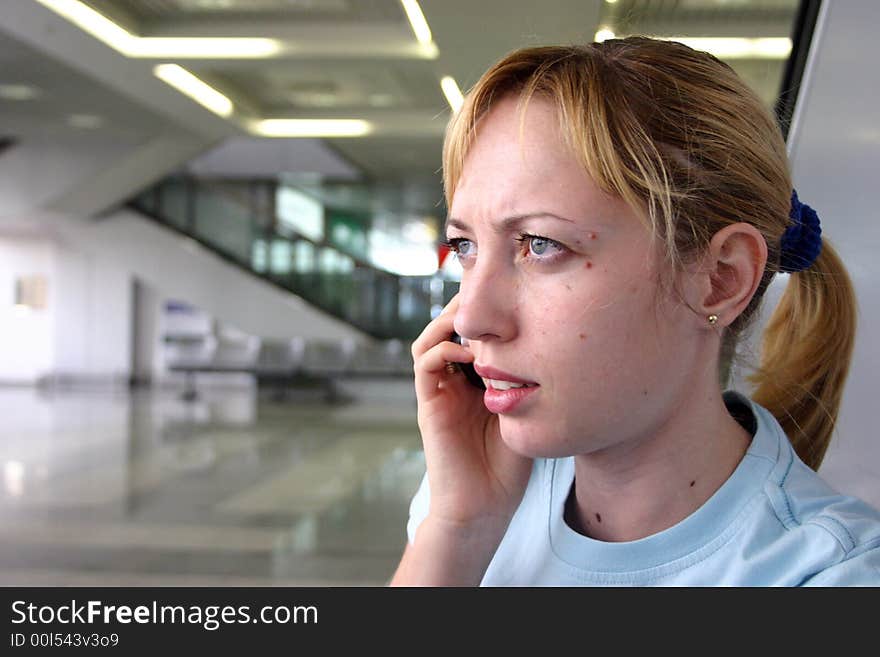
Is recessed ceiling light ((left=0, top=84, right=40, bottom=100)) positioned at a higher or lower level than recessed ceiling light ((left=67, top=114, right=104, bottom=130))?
higher

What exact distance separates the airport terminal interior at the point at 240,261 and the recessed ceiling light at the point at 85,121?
0.16 ft

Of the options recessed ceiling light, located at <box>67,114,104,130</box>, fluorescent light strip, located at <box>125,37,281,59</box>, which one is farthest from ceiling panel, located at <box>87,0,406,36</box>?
recessed ceiling light, located at <box>67,114,104,130</box>

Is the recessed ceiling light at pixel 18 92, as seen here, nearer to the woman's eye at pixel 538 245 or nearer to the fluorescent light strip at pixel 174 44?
the fluorescent light strip at pixel 174 44

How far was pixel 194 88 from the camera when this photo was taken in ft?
33.5

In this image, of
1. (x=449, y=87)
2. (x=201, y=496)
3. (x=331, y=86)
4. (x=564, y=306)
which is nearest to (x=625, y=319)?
(x=564, y=306)

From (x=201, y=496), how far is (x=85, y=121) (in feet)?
25.9

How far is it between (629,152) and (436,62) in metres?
7.85

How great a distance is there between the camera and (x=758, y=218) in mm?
952

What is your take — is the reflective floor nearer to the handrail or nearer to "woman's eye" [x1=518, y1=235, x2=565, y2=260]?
"woman's eye" [x1=518, y1=235, x2=565, y2=260]

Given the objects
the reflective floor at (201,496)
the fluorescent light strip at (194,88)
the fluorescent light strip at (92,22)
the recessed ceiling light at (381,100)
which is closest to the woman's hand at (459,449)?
the reflective floor at (201,496)

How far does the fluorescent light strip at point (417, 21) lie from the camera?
23.2 ft

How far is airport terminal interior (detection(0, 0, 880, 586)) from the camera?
4.86 metres

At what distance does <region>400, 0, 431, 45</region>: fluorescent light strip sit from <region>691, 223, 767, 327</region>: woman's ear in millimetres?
6403
